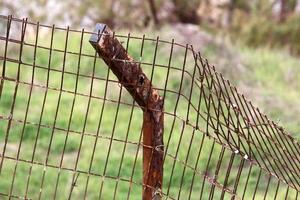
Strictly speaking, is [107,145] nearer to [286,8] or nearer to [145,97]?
[145,97]

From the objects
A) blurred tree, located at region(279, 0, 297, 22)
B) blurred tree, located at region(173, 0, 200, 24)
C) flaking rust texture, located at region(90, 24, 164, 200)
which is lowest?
flaking rust texture, located at region(90, 24, 164, 200)

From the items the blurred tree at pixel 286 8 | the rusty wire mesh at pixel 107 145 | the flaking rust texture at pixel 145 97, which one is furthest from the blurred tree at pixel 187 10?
the flaking rust texture at pixel 145 97

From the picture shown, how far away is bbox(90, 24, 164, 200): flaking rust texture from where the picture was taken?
9.07 ft

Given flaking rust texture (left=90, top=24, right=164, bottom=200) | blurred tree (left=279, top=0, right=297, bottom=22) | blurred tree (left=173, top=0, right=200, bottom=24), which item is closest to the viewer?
flaking rust texture (left=90, top=24, right=164, bottom=200)

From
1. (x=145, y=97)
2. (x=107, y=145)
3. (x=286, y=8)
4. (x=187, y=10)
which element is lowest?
(x=145, y=97)

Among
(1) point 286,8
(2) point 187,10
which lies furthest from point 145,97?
(1) point 286,8

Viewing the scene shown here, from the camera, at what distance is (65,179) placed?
538 centimetres

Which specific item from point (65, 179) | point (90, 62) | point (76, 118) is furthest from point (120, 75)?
point (90, 62)

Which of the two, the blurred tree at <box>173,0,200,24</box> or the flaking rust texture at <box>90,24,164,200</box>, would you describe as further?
the blurred tree at <box>173,0,200,24</box>

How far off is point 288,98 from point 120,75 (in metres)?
5.70

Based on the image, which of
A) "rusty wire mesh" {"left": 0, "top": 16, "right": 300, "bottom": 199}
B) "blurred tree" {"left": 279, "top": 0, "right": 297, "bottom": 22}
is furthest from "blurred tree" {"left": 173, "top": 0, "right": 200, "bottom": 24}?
"rusty wire mesh" {"left": 0, "top": 16, "right": 300, "bottom": 199}

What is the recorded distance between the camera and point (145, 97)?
2.91 meters

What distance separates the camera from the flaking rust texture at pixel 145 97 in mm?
2766

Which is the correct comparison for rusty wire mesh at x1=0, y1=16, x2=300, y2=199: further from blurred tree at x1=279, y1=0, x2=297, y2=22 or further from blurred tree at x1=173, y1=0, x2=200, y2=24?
blurred tree at x1=279, y1=0, x2=297, y2=22
